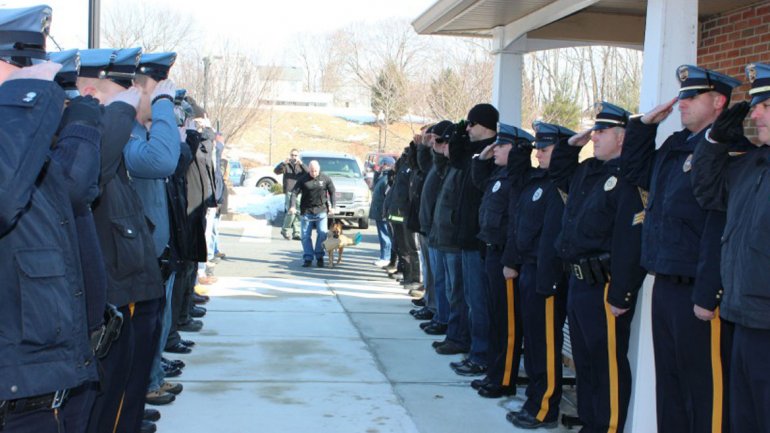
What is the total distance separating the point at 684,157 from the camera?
4320 mm

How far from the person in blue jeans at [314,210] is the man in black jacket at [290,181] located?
7.47ft

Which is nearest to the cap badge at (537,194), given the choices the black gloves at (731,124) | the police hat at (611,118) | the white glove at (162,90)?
the police hat at (611,118)

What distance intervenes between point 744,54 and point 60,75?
221 inches

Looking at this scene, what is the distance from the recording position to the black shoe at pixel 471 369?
707cm

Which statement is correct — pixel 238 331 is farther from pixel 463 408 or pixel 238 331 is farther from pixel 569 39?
pixel 569 39

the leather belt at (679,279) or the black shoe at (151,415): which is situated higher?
the leather belt at (679,279)

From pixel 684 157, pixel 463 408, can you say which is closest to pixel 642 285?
pixel 684 157

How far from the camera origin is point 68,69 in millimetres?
3275

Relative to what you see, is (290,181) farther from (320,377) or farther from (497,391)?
(497,391)

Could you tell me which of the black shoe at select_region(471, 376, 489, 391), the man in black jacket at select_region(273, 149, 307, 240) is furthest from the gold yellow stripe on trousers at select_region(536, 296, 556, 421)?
the man in black jacket at select_region(273, 149, 307, 240)

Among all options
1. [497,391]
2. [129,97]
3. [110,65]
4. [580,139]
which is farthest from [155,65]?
[497,391]

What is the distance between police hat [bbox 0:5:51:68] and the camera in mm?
2654

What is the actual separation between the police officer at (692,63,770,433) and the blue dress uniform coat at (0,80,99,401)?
8.58 feet

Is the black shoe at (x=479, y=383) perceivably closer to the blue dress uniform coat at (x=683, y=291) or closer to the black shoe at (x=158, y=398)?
the blue dress uniform coat at (x=683, y=291)
